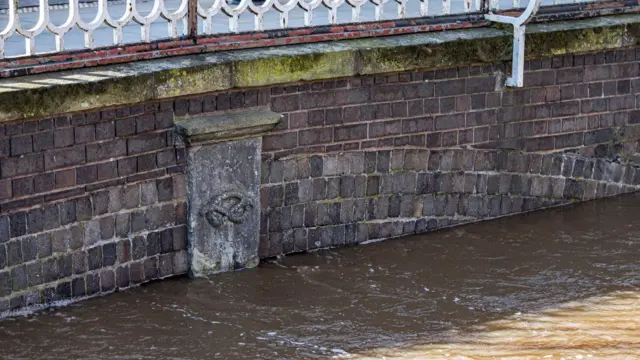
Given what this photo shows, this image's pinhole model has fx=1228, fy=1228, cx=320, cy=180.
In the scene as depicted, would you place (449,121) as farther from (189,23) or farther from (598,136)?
(189,23)

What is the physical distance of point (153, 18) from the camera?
764cm

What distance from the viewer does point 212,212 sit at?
26.6 ft

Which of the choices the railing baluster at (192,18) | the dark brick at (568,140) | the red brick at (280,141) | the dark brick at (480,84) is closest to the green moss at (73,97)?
the railing baluster at (192,18)

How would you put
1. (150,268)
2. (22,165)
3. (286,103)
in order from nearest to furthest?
(22,165) < (150,268) < (286,103)

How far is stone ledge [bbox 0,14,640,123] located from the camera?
7.13m

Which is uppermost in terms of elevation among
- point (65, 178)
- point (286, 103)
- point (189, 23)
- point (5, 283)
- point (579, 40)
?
point (189, 23)

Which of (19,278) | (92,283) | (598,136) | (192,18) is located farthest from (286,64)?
(598,136)

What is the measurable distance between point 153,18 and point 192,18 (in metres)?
0.33

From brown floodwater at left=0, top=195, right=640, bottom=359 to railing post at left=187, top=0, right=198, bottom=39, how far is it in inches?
64.5

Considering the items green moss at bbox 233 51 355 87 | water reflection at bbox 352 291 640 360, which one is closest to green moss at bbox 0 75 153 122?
green moss at bbox 233 51 355 87

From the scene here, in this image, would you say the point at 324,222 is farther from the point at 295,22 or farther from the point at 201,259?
the point at 295,22

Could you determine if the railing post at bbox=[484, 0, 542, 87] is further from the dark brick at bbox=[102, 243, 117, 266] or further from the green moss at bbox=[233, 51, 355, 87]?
the dark brick at bbox=[102, 243, 117, 266]

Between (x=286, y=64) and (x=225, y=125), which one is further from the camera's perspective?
(x=286, y=64)

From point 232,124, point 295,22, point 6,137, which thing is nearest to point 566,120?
point 295,22
